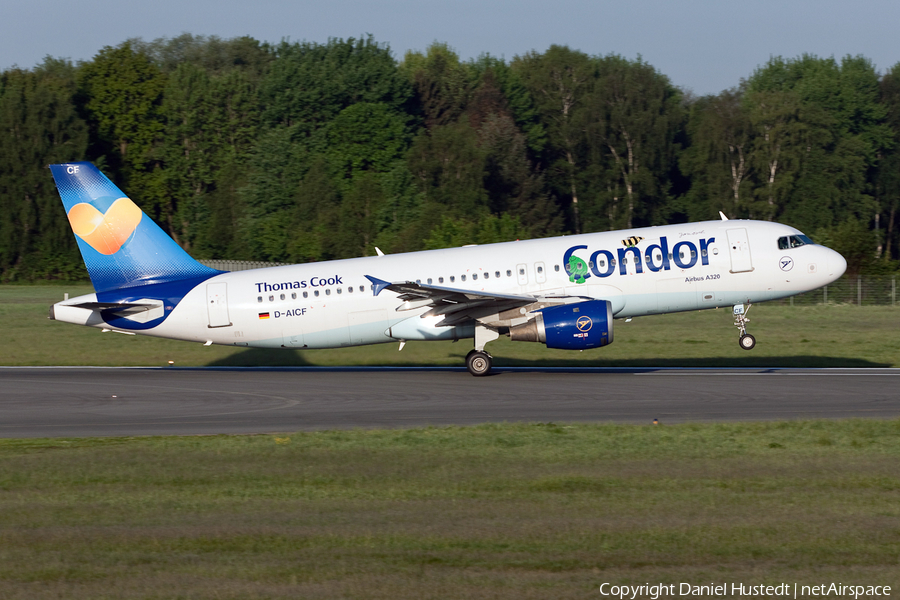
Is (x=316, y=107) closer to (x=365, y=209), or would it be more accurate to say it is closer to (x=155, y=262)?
(x=365, y=209)

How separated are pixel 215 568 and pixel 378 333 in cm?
1793

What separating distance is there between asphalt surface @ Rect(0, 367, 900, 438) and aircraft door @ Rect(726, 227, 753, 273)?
3.08 m

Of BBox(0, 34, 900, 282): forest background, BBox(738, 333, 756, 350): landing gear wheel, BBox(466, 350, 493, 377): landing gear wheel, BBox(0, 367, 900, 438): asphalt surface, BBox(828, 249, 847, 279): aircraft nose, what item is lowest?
BBox(0, 367, 900, 438): asphalt surface

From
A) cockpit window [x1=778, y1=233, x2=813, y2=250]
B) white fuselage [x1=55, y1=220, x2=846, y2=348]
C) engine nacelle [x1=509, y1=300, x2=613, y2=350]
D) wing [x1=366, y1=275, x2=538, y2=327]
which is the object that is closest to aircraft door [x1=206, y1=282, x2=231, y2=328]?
white fuselage [x1=55, y1=220, x2=846, y2=348]

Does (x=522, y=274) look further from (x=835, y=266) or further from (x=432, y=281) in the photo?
(x=835, y=266)

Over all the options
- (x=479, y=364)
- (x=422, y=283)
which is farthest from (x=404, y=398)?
(x=422, y=283)

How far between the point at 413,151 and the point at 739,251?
63.2 metres

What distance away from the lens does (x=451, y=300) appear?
88.4 feet

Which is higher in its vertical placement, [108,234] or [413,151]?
[413,151]

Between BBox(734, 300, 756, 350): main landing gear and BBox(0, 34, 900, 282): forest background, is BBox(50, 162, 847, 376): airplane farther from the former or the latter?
BBox(0, 34, 900, 282): forest background

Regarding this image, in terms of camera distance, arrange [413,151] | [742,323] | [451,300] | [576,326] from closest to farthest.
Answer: [576,326] < [451,300] < [742,323] < [413,151]

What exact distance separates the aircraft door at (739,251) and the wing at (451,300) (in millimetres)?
5751

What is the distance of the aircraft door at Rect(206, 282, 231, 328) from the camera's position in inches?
1104

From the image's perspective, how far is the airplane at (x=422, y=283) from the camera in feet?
89.5
